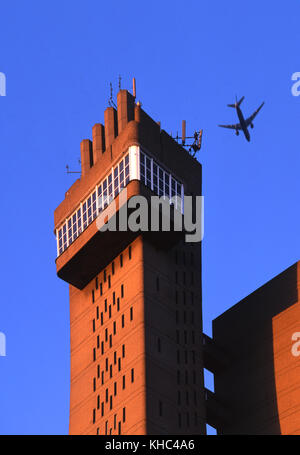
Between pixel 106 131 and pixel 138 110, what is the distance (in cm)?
589

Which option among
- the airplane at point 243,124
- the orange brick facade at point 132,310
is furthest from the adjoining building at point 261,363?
the airplane at point 243,124

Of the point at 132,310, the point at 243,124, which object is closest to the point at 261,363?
the point at 132,310

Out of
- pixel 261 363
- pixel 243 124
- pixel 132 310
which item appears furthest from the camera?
pixel 243 124

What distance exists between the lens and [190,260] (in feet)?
441

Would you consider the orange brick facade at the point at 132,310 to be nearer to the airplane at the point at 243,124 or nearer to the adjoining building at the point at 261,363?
the adjoining building at the point at 261,363

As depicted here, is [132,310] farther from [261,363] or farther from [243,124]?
[243,124]

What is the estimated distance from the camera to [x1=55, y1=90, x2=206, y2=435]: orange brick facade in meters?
122

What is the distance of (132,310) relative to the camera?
126 meters

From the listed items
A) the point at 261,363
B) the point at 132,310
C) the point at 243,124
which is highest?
the point at 243,124
